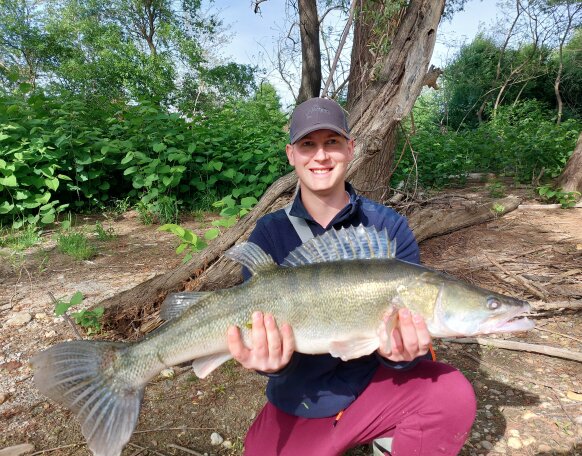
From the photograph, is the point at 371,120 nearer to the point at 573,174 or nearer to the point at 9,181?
the point at 9,181

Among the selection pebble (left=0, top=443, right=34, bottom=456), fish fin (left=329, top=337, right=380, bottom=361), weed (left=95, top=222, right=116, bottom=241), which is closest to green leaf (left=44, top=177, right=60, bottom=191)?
weed (left=95, top=222, right=116, bottom=241)

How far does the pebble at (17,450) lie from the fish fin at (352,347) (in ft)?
6.64

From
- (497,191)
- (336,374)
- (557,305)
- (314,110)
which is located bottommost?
(557,305)

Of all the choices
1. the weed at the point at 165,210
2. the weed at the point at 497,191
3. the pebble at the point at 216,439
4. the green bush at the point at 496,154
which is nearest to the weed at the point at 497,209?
the green bush at the point at 496,154

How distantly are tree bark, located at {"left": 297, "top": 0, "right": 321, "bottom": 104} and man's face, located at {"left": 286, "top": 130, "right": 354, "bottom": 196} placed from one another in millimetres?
7849

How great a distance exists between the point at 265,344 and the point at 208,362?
0.32m

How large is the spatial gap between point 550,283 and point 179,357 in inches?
164

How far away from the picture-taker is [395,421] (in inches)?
82.0

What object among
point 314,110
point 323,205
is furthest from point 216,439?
point 314,110

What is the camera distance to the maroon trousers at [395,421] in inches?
78.0

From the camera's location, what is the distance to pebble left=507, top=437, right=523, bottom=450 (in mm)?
2422

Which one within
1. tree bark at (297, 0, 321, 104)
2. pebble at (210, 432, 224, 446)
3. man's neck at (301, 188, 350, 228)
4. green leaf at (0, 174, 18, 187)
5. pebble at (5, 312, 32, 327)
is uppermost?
tree bark at (297, 0, 321, 104)

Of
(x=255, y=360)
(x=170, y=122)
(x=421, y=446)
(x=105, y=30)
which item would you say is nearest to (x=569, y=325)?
(x=421, y=446)

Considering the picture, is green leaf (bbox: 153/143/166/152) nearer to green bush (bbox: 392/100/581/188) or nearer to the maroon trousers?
green bush (bbox: 392/100/581/188)
